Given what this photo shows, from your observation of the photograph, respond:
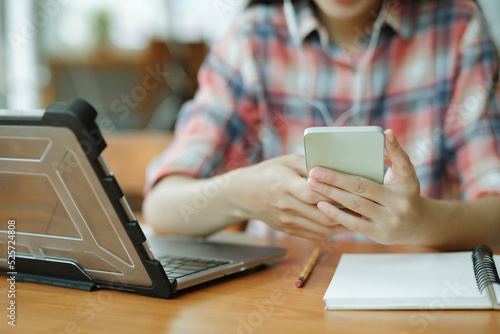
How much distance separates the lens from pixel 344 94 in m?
1.11

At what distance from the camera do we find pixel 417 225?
2.26ft

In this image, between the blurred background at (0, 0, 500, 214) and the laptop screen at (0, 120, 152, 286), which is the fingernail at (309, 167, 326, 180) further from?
the blurred background at (0, 0, 500, 214)

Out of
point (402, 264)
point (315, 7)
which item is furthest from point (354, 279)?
→ point (315, 7)

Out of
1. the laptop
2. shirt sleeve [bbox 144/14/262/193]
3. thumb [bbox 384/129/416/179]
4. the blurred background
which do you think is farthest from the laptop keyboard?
the blurred background

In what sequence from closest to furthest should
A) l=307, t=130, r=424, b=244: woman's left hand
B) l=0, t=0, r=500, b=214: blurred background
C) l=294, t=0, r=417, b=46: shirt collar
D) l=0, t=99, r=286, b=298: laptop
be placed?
l=0, t=99, r=286, b=298: laptop → l=307, t=130, r=424, b=244: woman's left hand → l=294, t=0, r=417, b=46: shirt collar → l=0, t=0, r=500, b=214: blurred background

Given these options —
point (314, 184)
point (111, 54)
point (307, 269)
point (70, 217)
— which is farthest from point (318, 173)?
point (111, 54)

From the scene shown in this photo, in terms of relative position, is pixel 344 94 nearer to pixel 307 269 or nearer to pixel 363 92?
pixel 363 92

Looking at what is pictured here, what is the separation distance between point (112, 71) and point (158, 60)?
18.9 inches

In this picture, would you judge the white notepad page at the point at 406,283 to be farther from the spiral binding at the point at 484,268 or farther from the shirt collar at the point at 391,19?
the shirt collar at the point at 391,19

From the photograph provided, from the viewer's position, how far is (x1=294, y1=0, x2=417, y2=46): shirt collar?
1.08 m

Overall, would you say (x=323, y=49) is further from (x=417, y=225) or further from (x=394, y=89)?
(x=417, y=225)

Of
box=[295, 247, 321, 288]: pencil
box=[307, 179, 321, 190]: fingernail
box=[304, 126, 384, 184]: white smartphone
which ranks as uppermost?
box=[304, 126, 384, 184]: white smartphone

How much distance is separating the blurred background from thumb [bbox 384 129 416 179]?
197 cm

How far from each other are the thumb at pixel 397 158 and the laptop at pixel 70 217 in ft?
0.68
